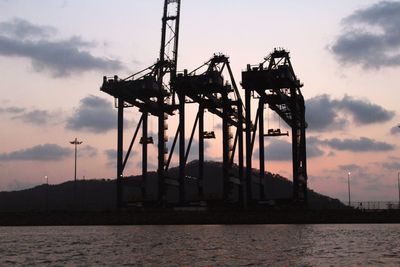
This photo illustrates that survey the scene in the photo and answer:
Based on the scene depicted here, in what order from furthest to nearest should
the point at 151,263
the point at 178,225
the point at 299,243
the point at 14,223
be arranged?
the point at 14,223
the point at 178,225
the point at 299,243
the point at 151,263

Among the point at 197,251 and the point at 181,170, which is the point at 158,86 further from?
the point at 197,251

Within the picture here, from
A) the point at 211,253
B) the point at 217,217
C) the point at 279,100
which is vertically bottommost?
the point at 211,253

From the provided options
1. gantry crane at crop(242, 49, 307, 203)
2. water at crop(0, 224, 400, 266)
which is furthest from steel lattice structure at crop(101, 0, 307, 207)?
water at crop(0, 224, 400, 266)

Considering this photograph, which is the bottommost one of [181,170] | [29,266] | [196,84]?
[29,266]

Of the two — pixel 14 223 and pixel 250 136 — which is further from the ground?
pixel 250 136

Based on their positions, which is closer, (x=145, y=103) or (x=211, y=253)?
(x=211, y=253)

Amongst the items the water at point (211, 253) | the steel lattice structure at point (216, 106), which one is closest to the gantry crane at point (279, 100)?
the steel lattice structure at point (216, 106)

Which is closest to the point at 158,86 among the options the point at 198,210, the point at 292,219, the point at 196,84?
the point at 196,84

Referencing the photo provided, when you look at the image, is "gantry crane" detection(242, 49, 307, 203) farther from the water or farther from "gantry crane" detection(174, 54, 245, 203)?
the water

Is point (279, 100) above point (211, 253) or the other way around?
above

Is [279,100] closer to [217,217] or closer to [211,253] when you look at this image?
[217,217]

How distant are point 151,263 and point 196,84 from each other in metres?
60.8

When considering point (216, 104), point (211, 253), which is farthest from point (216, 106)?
point (211, 253)

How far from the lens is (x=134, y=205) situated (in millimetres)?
95812
